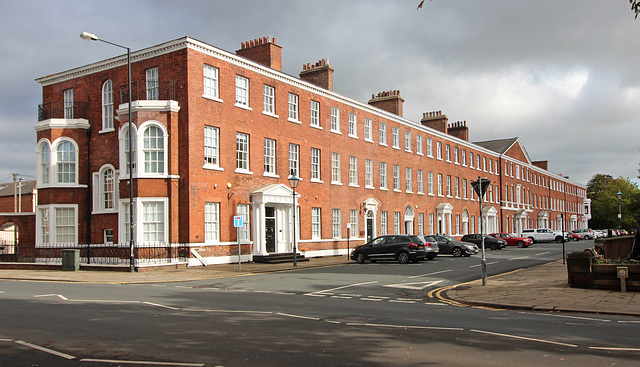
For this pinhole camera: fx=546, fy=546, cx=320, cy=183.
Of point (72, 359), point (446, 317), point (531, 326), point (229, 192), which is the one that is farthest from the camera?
point (229, 192)

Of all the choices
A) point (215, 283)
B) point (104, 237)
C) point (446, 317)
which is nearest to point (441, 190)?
point (104, 237)

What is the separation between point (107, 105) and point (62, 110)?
14.1ft

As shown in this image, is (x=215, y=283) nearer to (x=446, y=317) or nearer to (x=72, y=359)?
(x=446, y=317)

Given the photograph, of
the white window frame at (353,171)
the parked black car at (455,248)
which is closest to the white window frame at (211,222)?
the white window frame at (353,171)

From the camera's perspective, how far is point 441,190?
55594 millimetres

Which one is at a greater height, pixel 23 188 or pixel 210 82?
pixel 210 82

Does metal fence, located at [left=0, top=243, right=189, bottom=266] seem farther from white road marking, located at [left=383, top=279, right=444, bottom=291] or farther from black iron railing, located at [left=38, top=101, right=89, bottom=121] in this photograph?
white road marking, located at [left=383, top=279, right=444, bottom=291]

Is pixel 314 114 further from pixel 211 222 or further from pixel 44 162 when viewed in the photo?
pixel 44 162

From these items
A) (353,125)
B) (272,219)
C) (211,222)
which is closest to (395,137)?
(353,125)

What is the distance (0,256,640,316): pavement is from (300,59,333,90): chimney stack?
53.7ft

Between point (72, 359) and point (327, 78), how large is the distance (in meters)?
32.8

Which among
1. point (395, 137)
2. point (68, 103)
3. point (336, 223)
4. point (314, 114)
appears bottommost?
point (336, 223)

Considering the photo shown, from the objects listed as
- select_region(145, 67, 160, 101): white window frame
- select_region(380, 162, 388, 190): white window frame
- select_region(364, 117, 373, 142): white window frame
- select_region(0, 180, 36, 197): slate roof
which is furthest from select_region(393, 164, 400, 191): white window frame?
select_region(0, 180, 36, 197): slate roof

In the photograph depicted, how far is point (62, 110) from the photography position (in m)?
32.8
